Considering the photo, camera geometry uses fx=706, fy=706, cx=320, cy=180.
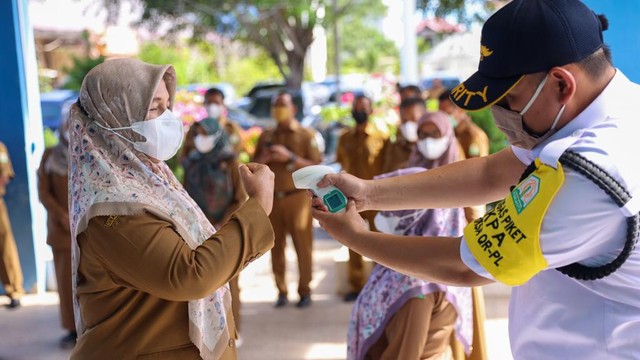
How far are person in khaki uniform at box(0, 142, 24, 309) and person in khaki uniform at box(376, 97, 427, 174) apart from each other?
3.23 meters

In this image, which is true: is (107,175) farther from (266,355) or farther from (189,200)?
(266,355)

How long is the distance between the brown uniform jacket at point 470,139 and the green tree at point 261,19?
482 inches

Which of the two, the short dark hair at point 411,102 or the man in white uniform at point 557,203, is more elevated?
the man in white uniform at point 557,203

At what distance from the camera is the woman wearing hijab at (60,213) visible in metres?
5.17

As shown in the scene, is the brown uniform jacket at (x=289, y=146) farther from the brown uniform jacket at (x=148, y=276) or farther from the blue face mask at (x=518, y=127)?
the blue face mask at (x=518, y=127)

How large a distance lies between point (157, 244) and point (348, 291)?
4699 mm

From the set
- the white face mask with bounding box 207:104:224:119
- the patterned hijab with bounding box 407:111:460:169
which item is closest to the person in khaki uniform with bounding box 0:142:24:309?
the white face mask with bounding box 207:104:224:119

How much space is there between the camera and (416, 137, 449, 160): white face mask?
15.4 feet

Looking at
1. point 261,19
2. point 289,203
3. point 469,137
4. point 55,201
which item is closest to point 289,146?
point 289,203

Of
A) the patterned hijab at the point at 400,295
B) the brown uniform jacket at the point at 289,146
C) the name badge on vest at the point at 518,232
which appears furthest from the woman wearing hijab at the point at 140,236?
the brown uniform jacket at the point at 289,146

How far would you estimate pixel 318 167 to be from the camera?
2000mm

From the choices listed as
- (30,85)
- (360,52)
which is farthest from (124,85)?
(360,52)

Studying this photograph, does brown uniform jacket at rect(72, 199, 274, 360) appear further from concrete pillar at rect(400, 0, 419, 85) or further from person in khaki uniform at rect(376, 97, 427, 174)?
concrete pillar at rect(400, 0, 419, 85)

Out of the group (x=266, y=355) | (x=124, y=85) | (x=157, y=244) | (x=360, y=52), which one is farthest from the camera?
(x=360, y=52)
